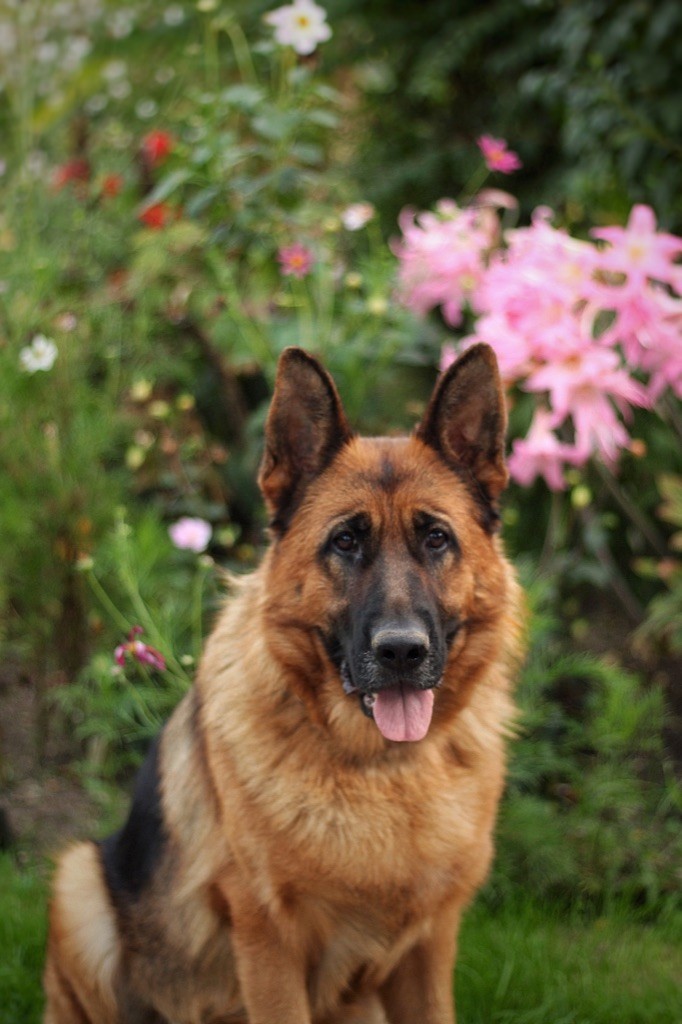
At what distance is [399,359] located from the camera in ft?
16.4

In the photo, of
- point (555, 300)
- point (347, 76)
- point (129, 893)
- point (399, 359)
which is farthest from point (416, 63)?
point (129, 893)

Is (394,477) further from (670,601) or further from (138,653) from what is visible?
(670,601)

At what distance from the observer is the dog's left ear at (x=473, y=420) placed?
288cm

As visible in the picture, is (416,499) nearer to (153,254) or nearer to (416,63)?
(153,254)

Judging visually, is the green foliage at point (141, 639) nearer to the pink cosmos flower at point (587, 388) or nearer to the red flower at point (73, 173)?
the pink cosmos flower at point (587, 388)

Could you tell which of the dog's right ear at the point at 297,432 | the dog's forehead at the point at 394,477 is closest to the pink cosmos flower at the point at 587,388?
→ the dog's forehead at the point at 394,477

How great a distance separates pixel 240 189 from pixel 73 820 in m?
2.49

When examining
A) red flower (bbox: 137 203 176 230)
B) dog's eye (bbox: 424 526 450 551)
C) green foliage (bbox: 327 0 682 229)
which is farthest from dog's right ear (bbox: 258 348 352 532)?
red flower (bbox: 137 203 176 230)

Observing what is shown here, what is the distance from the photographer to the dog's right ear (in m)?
2.84

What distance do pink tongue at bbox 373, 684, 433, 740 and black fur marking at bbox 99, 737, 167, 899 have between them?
764 millimetres

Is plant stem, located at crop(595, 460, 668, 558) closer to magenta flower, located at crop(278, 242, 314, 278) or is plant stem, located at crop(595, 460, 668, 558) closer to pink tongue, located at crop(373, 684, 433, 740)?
magenta flower, located at crop(278, 242, 314, 278)

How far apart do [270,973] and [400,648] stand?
0.85 m

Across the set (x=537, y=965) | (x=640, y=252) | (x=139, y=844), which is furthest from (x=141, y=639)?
(x=640, y=252)

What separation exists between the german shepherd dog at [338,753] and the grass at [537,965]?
1.44ft
